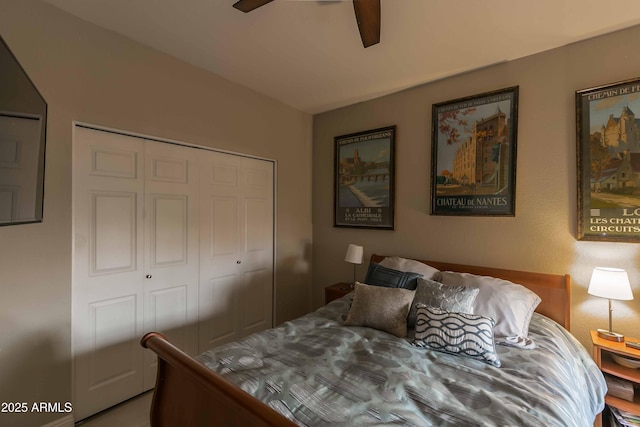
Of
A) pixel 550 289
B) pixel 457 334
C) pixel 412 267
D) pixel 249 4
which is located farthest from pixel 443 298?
pixel 249 4

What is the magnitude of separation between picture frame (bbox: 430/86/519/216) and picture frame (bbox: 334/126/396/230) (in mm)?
458

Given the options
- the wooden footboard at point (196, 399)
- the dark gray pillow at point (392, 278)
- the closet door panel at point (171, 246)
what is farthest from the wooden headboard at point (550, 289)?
the closet door panel at point (171, 246)

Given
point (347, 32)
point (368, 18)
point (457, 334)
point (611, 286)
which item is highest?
point (347, 32)

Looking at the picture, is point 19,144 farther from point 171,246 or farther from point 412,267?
point 412,267

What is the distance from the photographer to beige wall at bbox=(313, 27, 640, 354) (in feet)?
6.46

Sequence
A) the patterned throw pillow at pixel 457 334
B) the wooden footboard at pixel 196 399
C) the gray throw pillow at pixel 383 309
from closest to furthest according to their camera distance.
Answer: the wooden footboard at pixel 196 399
the patterned throw pillow at pixel 457 334
the gray throw pillow at pixel 383 309

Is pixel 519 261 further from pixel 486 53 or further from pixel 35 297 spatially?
pixel 35 297

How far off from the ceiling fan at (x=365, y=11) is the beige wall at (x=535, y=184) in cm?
136

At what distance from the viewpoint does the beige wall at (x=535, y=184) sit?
77.5 inches

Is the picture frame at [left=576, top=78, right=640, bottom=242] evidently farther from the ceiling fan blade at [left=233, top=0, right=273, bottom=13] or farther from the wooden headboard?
the ceiling fan blade at [left=233, top=0, right=273, bottom=13]

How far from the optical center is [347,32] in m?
2.00

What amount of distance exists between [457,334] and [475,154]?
62.1 inches

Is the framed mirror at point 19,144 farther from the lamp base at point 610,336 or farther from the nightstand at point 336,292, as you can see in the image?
the lamp base at point 610,336

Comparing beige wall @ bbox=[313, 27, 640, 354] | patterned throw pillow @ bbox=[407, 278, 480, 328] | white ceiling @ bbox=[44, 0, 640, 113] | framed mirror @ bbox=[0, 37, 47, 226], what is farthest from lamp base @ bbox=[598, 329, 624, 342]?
framed mirror @ bbox=[0, 37, 47, 226]
